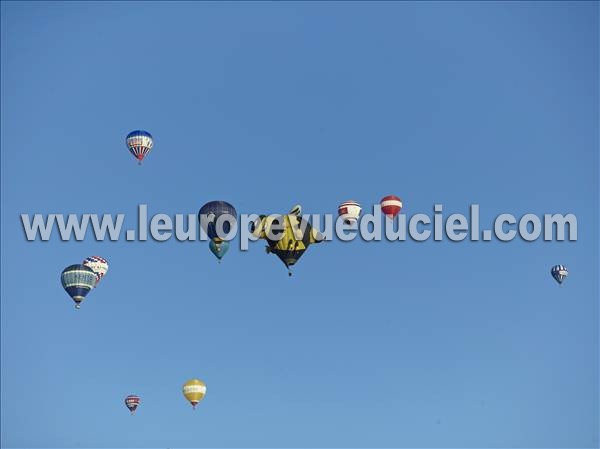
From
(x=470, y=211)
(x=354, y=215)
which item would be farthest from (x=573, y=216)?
(x=354, y=215)

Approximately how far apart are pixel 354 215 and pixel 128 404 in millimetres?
27472

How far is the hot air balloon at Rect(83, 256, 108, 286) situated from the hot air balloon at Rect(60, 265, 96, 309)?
2.25 m

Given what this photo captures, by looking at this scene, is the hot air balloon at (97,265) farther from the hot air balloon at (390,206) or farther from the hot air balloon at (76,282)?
the hot air balloon at (390,206)

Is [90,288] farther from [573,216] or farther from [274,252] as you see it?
[573,216]

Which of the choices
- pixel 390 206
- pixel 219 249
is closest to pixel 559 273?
pixel 390 206

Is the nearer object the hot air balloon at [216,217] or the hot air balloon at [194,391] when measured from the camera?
the hot air balloon at [216,217]

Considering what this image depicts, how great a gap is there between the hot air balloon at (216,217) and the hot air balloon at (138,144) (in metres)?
15.7

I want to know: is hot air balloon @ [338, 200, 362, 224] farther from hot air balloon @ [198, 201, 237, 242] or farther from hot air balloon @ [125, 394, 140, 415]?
hot air balloon @ [125, 394, 140, 415]

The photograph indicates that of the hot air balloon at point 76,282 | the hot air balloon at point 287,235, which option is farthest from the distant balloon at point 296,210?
the hot air balloon at point 76,282

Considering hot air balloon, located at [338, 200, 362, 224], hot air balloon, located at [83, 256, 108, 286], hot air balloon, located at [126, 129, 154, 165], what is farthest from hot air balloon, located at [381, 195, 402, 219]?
hot air balloon, located at [83, 256, 108, 286]

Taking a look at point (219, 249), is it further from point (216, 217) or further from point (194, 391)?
point (194, 391)

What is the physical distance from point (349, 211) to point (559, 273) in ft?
90.4

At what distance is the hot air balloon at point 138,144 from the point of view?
7262 cm

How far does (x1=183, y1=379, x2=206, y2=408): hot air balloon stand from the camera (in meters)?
72.6
